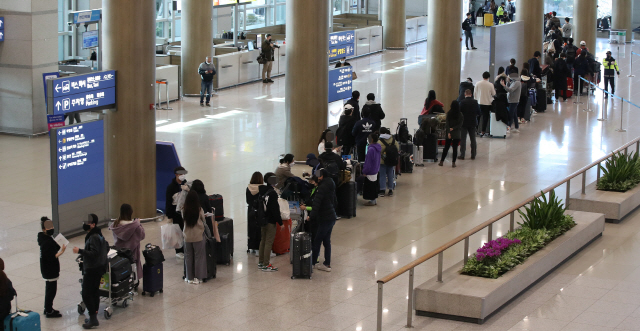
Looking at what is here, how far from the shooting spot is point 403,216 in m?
13.2

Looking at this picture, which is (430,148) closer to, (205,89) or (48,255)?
(205,89)

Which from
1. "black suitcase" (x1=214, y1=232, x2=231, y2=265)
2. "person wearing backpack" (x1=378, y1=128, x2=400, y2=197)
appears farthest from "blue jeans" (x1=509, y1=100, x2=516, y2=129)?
"black suitcase" (x1=214, y1=232, x2=231, y2=265)

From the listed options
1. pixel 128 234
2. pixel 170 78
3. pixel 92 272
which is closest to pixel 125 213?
pixel 128 234

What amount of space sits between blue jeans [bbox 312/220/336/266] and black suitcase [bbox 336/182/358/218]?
2.41m

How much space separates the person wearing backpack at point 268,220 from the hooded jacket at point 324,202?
19.2 inches

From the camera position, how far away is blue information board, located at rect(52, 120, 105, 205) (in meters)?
11.6

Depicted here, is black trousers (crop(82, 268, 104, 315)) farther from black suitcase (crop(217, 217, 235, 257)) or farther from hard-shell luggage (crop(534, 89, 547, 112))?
hard-shell luggage (crop(534, 89, 547, 112))

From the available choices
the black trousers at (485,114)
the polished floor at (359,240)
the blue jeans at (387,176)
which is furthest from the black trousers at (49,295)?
the black trousers at (485,114)

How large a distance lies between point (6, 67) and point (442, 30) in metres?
10.2

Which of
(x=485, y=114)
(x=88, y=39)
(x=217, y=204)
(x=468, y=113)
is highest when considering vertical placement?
(x=88, y=39)

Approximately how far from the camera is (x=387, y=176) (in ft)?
47.5

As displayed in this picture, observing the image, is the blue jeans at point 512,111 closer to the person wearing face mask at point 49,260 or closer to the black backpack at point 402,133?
the black backpack at point 402,133

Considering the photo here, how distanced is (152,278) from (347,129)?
6694 millimetres

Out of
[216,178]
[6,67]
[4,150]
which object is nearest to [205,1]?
[6,67]
